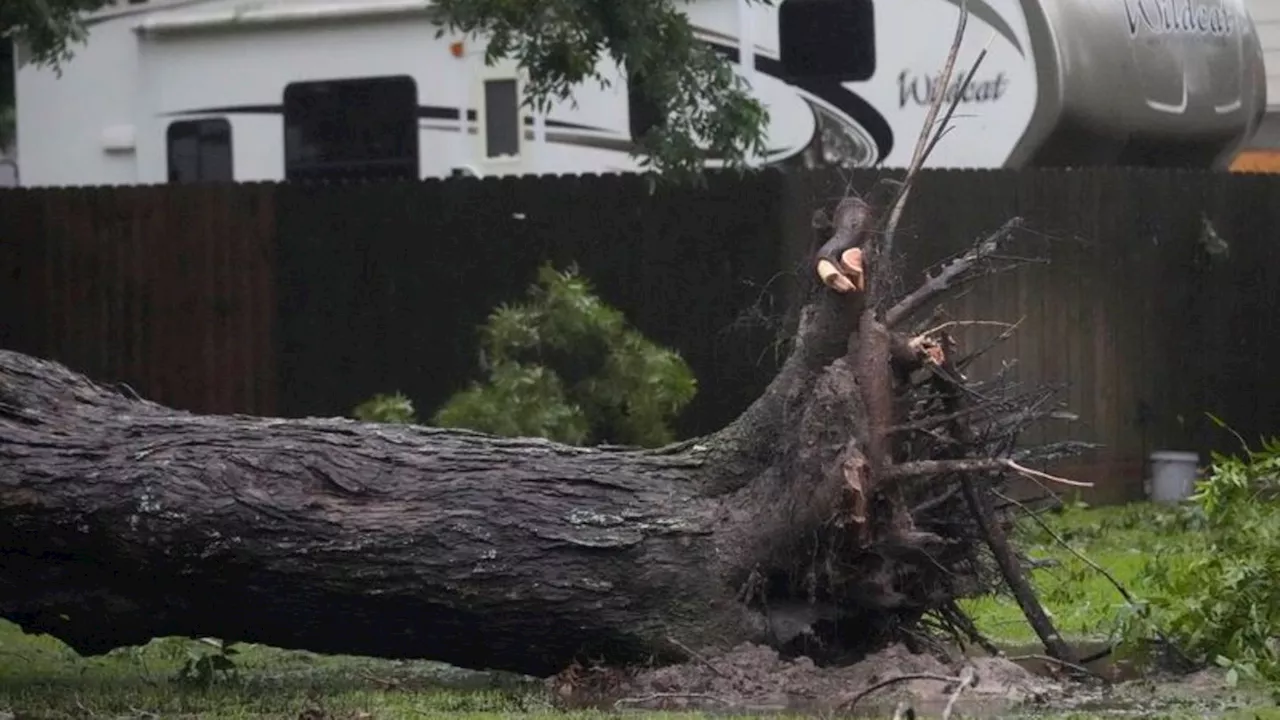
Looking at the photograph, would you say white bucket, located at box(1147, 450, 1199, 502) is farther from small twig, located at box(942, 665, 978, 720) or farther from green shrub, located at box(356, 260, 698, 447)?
small twig, located at box(942, 665, 978, 720)

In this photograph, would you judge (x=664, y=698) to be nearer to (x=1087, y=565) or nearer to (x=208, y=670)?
(x=208, y=670)

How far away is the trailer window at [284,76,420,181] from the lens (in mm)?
16578

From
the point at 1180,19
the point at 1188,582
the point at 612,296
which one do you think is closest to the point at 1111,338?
the point at 1180,19

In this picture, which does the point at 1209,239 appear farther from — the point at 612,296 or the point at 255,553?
the point at 255,553

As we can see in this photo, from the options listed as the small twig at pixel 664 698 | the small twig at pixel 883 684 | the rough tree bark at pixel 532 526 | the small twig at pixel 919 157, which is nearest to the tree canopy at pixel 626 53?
the small twig at pixel 919 157

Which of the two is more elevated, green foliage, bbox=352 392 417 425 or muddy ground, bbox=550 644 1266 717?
green foliage, bbox=352 392 417 425

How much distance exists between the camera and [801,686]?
Answer: 790cm

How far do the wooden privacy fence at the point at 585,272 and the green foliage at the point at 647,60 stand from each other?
0.49 metres

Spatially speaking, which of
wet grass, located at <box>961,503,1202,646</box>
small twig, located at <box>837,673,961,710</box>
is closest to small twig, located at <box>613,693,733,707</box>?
small twig, located at <box>837,673,961,710</box>

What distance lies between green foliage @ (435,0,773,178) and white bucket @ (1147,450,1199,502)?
3.78m

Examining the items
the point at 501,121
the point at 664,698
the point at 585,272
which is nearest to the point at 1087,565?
the point at 664,698

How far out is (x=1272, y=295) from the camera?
16.4 metres

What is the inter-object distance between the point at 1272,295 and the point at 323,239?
6517 millimetres

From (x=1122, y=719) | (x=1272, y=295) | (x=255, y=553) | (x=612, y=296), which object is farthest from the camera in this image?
(x=1272, y=295)
